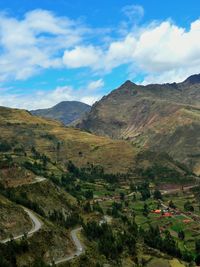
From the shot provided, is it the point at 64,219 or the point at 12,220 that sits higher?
the point at 12,220

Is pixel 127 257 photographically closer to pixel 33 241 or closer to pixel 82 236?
pixel 82 236

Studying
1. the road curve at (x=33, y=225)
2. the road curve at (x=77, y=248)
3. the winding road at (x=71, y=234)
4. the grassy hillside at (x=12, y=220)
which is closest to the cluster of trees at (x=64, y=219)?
the winding road at (x=71, y=234)

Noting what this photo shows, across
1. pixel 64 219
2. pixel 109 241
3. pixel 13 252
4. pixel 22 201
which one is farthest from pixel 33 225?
pixel 64 219

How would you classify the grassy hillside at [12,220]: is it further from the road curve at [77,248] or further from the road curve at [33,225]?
the road curve at [77,248]

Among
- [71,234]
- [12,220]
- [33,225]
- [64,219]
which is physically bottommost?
[71,234]

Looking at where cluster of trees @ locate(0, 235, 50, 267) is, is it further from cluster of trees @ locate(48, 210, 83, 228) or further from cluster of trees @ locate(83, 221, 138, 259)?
cluster of trees @ locate(48, 210, 83, 228)

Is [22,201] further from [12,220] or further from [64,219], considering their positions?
[12,220]

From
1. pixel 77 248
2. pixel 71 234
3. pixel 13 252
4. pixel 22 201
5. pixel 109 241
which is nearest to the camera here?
pixel 13 252

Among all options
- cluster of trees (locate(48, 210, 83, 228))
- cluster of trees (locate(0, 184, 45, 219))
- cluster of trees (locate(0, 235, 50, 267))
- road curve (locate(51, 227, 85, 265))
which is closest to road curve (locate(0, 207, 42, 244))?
cluster of trees (locate(0, 184, 45, 219))

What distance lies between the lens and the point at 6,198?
175m

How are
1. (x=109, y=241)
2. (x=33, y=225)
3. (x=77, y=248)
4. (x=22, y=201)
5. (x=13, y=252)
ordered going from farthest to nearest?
(x=22, y=201) → (x=109, y=241) → (x=33, y=225) → (x=77, y=248) → (x=13, y=252)

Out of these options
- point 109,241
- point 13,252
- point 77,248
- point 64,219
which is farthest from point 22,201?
point 13,252

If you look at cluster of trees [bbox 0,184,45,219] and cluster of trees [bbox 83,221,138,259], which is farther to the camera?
Answer: cluster of trees [bbox 0,184,45,219]

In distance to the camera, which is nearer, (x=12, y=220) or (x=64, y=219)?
(x=12, y=220)
